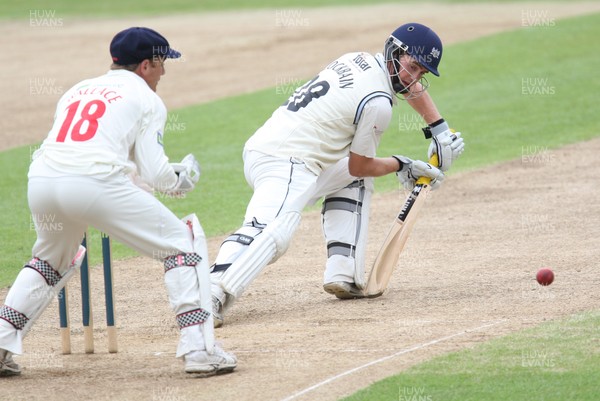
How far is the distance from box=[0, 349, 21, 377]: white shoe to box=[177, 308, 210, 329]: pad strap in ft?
3.62

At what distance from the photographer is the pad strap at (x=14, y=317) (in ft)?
21.3

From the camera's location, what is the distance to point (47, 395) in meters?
6.19

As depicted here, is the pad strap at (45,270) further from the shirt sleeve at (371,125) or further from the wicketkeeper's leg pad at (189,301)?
the shirt sleeve at (371,125)

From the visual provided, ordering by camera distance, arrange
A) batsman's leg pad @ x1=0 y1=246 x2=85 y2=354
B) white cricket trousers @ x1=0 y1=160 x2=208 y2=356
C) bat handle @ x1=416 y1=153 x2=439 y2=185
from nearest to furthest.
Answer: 1. white cricket trousers @ x1=0 y1=160 x2=208 y2=356
2. batsman's leg pad @ x1=0 y1=246 x2=85 y2=354
3. bat handle @ x1=416 y1=153 x2=439 y2=185

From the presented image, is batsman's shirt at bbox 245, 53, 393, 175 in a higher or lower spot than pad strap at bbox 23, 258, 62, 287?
higher

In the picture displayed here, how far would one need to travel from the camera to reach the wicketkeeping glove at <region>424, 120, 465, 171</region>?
28.2ft

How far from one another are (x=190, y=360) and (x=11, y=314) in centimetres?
114

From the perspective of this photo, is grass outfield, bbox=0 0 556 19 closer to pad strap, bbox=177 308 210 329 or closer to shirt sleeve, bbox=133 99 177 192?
shirt sleeve, bbox=133 99 177 192

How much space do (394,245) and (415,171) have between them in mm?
591

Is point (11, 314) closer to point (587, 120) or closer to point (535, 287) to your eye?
point (535, 287)

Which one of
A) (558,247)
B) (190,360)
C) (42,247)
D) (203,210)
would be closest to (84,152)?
(42,247)

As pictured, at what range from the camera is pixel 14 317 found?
21.3ft

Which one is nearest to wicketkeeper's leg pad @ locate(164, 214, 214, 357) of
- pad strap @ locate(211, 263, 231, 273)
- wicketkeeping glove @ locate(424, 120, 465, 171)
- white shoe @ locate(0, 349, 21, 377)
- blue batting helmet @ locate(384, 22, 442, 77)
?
white shoe @ locate(0, 349, 21, 377)

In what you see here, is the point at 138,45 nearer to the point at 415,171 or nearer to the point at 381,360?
the point at 381,360
